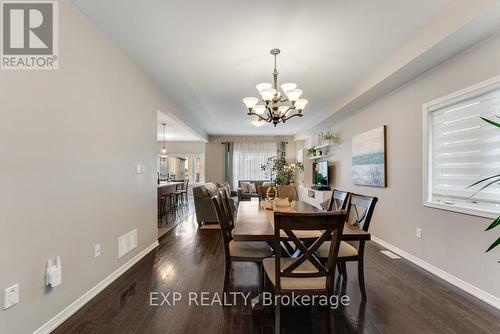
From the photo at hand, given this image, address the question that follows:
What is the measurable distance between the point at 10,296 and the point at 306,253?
1.91m

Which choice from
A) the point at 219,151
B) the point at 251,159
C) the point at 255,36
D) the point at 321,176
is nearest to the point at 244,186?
the point at 251,159

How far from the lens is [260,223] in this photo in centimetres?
224

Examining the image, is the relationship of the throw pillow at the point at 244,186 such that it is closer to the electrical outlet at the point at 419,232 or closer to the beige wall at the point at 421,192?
the beige wall at the point at 421,192

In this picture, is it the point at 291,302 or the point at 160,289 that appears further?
the point at 160,289

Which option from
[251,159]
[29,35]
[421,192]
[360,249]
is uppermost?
[29,35]

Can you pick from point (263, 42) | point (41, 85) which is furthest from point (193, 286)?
point (263, 42)

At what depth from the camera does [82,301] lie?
220 centimetres

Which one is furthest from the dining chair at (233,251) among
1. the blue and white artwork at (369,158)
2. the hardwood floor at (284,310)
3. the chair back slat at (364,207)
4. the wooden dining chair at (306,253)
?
the blue and white artwork at (369,158)

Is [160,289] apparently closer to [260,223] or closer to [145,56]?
[260,223]

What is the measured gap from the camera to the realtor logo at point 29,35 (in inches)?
67.6

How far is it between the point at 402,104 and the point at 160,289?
388 centimetres

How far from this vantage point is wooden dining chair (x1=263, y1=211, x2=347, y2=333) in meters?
1.54

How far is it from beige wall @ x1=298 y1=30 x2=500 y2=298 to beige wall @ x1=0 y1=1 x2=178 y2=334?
368cm

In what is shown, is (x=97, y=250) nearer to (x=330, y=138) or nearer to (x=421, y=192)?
(x=421, y=192)
